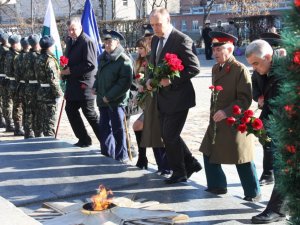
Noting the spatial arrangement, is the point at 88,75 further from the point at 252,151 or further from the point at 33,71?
the point at 252,151

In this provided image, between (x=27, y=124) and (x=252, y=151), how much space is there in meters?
5.43

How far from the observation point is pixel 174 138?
619 cm

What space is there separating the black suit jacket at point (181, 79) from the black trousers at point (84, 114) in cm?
231

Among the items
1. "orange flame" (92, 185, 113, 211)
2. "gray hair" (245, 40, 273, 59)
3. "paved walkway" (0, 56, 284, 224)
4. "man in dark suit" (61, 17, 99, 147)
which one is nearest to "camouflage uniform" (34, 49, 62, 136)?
"paved walkway" (0, 56, 284, 224)

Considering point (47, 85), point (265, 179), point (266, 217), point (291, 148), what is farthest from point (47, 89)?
point (291, 148)

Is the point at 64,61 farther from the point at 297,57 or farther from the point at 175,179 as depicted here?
the point at 297,57

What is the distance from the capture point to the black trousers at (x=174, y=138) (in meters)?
6.19

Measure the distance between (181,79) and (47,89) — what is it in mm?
3945

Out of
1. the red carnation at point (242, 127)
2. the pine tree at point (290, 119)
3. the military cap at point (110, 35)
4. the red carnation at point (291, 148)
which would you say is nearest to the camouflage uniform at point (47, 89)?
the military cap at point (110, 35)

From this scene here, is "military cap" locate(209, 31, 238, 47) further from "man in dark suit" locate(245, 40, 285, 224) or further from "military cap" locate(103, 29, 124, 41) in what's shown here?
"military cap" locate(103, 29, 124, 41)

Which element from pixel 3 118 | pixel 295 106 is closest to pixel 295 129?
pixel 295 106

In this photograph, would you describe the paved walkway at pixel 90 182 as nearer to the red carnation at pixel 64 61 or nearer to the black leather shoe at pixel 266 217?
the black leather shoe at pixel 266 217

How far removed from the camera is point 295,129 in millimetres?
3174

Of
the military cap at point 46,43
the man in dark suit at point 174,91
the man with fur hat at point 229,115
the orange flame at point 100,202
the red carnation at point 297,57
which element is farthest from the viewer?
the military cap at point 46,43
